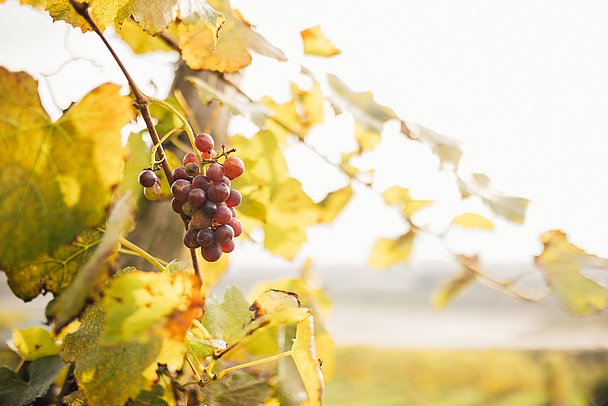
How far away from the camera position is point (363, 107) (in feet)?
1.74

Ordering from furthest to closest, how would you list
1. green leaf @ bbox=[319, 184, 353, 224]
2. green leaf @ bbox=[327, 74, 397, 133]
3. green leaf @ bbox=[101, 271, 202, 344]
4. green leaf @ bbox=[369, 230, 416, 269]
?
green leaf @ bbox=[369, 230, 416, 269]
green leaf @ bbox=[319, 184, 353, 224]
green leaf @ bbox=[327, 74, 397, 133]
green leaf @ bbox=[101, 271, 202, 344]

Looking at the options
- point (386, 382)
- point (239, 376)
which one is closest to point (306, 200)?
point (239, 376)

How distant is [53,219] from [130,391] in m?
0.08

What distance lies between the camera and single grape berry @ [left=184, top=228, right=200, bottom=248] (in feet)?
0.87

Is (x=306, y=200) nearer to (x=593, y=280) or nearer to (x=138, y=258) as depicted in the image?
(x=138, y=258)

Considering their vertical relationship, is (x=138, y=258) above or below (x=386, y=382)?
above

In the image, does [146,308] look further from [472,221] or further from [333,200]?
[472,221]

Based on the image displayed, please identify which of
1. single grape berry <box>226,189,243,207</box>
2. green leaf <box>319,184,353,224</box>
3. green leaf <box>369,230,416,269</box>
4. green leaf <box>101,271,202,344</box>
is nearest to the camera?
green leaf <box>101,271,202,344</box>

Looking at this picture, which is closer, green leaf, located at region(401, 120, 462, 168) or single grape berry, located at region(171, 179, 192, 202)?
single grape berry, located at region(171, 179, 192, 202)

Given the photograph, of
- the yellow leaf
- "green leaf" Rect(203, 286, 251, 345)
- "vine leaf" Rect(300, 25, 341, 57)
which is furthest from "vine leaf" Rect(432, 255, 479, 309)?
"green leaf" Rect(203, 286, 251, 345)

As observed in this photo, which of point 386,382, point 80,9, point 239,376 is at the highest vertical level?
point 80,9

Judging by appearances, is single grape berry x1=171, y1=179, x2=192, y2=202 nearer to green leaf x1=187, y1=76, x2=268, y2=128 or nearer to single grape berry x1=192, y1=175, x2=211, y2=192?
single grape berry x1=192, y1=175, x2=211, y2=192

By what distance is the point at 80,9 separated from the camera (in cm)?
23

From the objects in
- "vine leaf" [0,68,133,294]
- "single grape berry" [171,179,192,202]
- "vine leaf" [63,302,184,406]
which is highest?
"vine leaf" [0,68,133,294]
